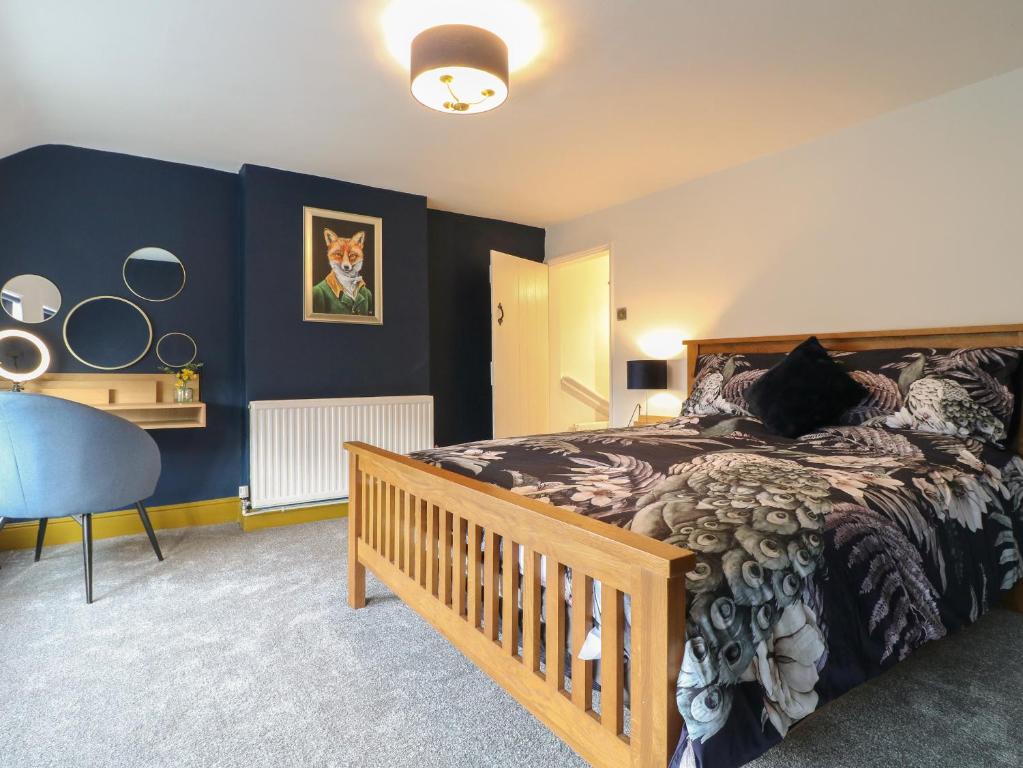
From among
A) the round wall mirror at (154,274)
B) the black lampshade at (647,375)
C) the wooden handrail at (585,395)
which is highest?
the round wall mirror at (154,274)

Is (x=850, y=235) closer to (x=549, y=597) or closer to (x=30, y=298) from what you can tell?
(x=549, y=597)

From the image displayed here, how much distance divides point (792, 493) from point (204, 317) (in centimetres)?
341

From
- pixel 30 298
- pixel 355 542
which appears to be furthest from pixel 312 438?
pixel 30 298

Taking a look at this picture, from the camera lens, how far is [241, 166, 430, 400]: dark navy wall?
337 centimetres

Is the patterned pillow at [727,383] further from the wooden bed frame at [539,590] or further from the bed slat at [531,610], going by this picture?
the bed slat at [531,610]

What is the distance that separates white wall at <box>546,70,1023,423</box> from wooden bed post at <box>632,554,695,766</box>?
2.41m

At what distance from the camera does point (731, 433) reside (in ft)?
7.94

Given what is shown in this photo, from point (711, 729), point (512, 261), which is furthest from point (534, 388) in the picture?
point (711, 729)

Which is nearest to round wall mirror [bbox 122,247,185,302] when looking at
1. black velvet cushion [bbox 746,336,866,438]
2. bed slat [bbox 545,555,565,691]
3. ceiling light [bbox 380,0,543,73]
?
ceiling light [bbox 380,0,543,73]

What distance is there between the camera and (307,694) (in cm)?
159

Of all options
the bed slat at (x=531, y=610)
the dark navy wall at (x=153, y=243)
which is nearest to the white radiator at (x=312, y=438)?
the dark navy wall at (x=153, y=243)

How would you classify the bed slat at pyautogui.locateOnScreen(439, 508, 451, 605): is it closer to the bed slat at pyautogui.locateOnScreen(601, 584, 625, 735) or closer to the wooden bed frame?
the wooden bed frame

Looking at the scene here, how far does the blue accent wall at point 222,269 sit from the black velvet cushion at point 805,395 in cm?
236

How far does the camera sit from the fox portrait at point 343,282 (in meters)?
3.59
